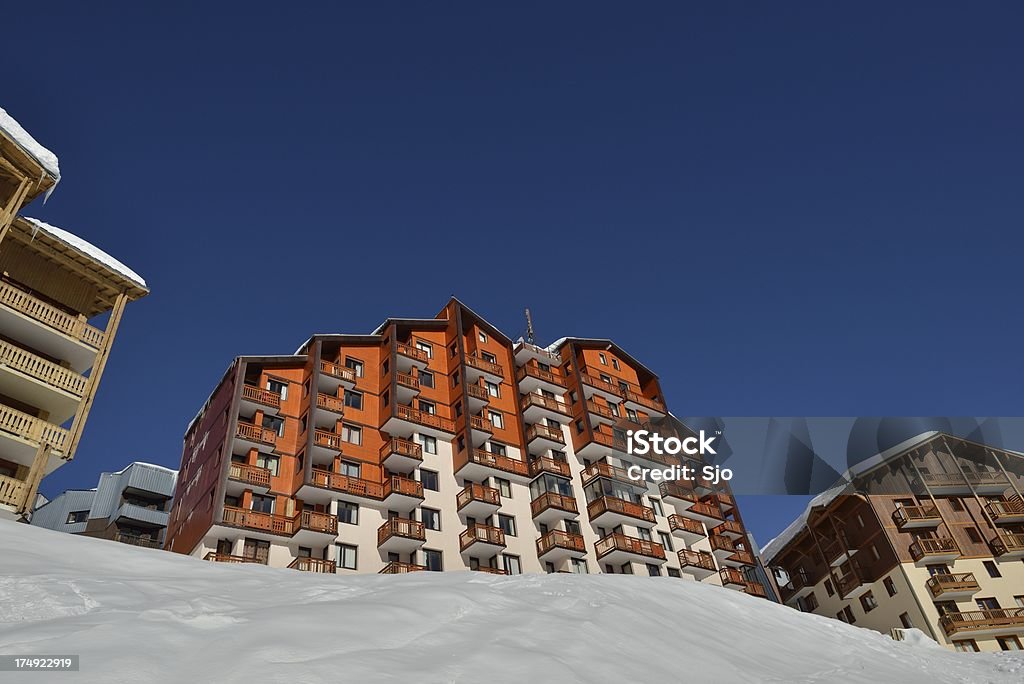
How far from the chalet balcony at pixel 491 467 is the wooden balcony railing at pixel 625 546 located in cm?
666

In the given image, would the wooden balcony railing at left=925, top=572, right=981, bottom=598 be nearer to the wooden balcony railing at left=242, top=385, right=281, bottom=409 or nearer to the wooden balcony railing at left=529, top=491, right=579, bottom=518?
the wooden balcony railing at left=529, top=491, right=579, bottom=518

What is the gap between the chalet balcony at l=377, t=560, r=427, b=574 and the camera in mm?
35438

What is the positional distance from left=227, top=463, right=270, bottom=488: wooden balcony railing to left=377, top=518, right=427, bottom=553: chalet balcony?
6830 millimetres

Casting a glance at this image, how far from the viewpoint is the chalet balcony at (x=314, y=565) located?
3375 cm

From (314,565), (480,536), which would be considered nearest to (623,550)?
(480,536)

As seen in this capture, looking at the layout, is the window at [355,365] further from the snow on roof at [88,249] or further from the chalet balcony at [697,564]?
the chalet balcony at [697,564]

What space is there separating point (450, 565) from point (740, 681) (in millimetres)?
31133

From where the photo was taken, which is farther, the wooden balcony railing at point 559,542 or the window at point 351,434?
the wooden balcony railing at point 559,542

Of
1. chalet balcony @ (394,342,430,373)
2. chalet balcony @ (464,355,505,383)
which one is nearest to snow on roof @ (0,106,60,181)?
chalet balcony @ (394,342,430,373)

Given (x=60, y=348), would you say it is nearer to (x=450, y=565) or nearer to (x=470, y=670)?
(x=450, y=565)

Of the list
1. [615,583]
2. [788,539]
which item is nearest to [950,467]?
[788,539]

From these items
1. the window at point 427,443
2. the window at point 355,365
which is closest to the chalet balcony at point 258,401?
the window at point 355,365

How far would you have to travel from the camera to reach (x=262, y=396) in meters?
40.7

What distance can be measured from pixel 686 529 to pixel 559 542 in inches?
484
